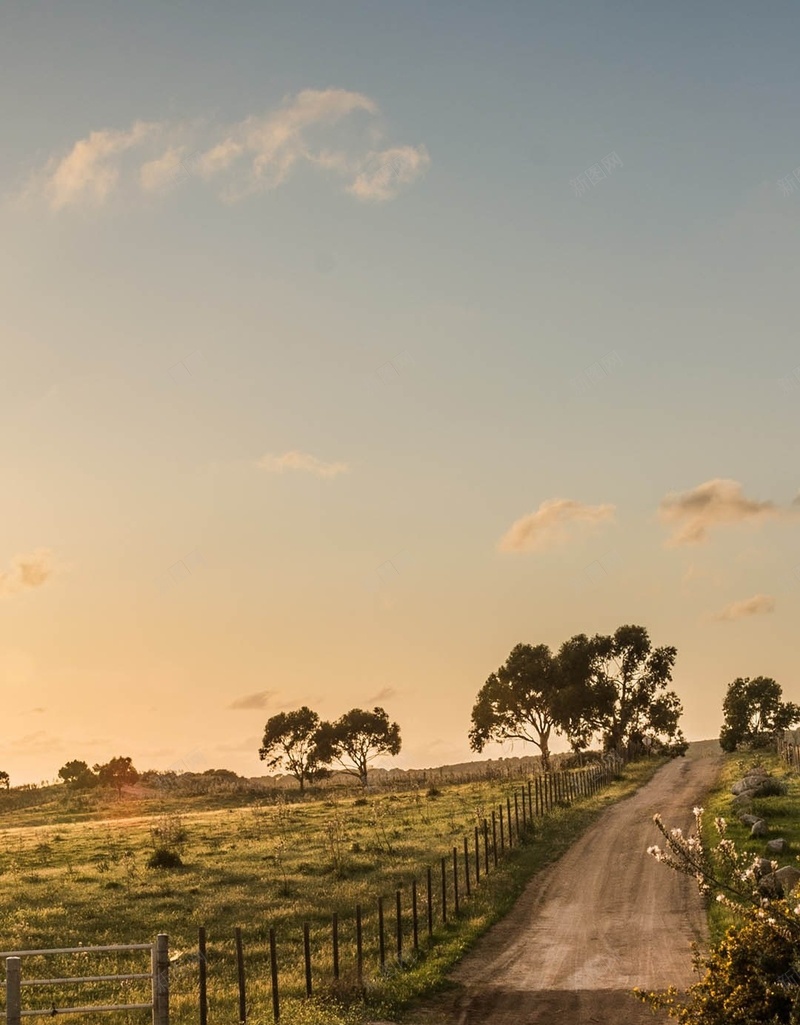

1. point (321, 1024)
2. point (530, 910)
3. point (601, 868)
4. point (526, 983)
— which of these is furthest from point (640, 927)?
point (321, 1024)

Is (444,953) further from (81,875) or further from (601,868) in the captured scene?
(81,875)

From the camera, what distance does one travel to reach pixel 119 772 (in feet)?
532

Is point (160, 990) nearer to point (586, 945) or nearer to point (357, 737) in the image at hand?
point (586, 945)

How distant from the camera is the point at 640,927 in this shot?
106 ft

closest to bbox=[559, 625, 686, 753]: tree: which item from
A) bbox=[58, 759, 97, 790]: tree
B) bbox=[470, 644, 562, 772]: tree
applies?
bbox=[470, 644, 562, 772]: tree

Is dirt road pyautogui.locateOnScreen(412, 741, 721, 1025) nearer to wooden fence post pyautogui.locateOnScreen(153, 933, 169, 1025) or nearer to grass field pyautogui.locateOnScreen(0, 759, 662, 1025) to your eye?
grass field pyautogui.locateOnScreen(0, 759, 662, 1025)

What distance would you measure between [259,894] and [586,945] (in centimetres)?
1460

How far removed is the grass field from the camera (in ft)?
87.5

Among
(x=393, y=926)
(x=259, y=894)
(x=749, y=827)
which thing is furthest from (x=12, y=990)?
(x=749, y=827)

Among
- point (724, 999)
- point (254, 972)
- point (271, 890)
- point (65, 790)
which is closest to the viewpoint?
point (724, 999)

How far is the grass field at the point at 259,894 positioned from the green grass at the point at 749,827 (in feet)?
21.5

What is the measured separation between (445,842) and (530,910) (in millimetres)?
14249

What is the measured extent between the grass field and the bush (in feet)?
1.66

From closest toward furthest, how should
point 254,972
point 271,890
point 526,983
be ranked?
point 526,983, point 254,972, point 271,890
